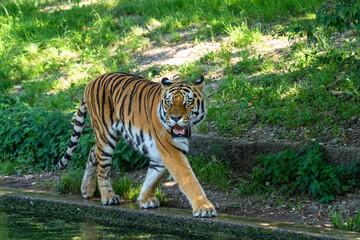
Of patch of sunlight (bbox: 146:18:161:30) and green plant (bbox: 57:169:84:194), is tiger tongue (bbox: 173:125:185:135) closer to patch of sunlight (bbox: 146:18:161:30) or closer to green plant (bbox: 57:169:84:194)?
green plant (bbox: 57:169:84:194)

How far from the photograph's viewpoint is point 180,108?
4.73 metres

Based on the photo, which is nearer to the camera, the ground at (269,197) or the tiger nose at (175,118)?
the tiger nose at (175,118)

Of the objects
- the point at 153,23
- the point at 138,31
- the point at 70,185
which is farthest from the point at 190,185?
the point at 153,23

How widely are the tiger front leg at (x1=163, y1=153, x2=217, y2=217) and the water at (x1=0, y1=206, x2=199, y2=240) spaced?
260 millimetres

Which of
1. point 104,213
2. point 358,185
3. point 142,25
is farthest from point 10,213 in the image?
point 142,25

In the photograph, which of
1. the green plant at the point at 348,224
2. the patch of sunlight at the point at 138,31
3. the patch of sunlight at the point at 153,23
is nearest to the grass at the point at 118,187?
the green plant at the point at 348,224

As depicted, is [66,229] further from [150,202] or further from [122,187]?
[122,187]

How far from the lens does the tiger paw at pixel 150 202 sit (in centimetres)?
508

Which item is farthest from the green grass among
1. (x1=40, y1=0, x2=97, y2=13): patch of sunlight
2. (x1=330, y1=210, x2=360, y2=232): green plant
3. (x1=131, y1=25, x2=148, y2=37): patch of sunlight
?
(x1=40, y1=0, x2=97, y2=13): patch of sunlight

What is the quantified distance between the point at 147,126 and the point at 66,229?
4.19ft

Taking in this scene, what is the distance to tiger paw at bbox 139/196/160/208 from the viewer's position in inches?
200

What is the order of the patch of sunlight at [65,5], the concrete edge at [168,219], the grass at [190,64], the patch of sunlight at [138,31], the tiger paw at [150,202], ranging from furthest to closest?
the patch of sunlight at [65,5] < the patch of sunlight at [138,31] < the grass at [190,64] < the tiger paw at [150,202] < the concrete edge at [168,219]

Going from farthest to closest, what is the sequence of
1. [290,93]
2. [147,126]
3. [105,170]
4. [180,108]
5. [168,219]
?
[290,93]
[105,170]
[147,126]
[180,108]
[168,219]

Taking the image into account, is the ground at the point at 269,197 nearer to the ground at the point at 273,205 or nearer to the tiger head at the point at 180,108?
the ground at the point at 273,205
